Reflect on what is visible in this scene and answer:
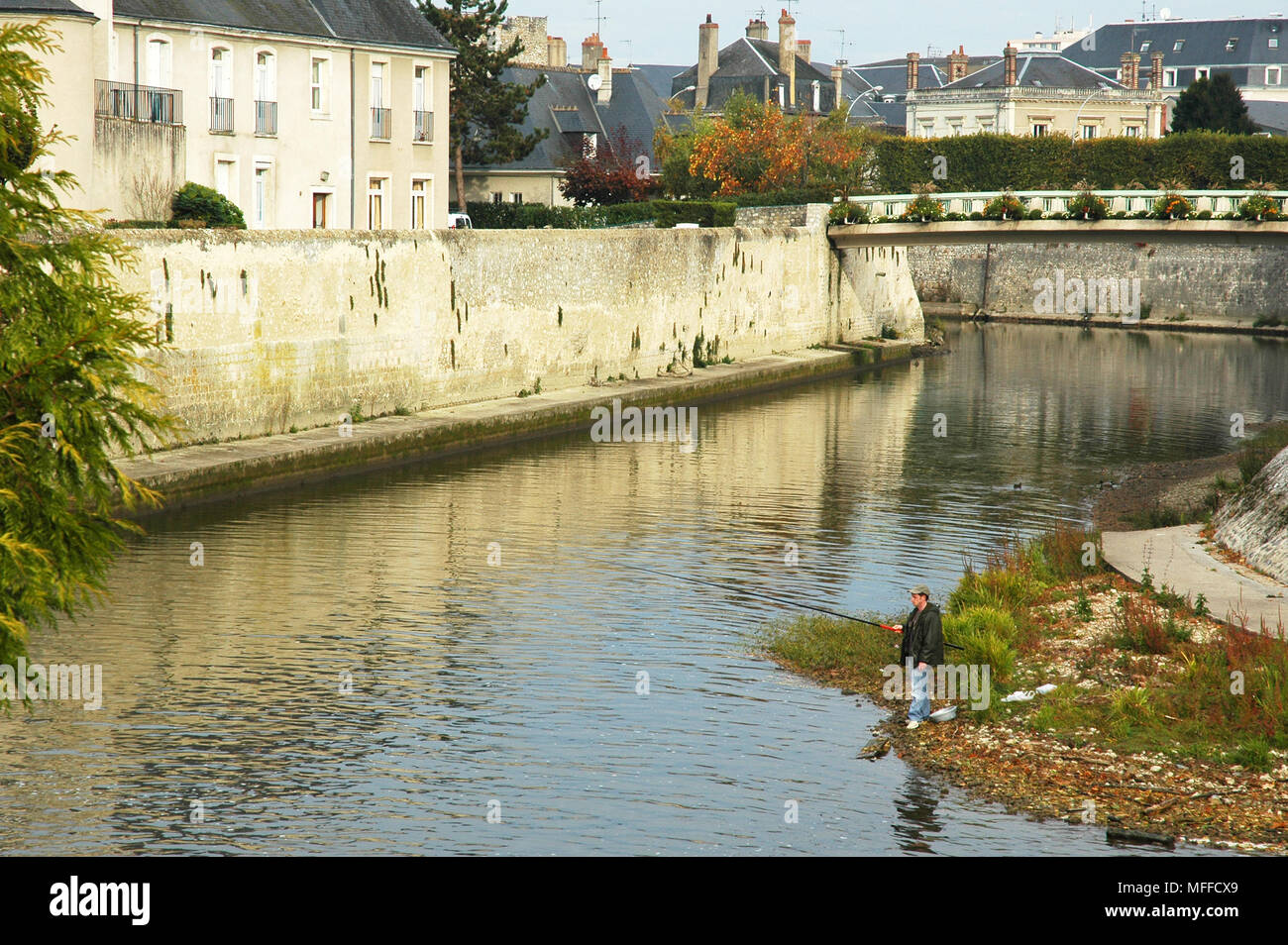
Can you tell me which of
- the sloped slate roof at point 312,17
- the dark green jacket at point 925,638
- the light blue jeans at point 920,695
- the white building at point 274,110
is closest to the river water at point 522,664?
the light blue jeans at point 920,695

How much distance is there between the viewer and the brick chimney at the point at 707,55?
3460 inches

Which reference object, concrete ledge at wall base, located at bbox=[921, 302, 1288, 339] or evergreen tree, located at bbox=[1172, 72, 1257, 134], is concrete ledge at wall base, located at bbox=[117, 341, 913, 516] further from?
evergreen tree, located at bbox=[1172, 72, 1257, 134]

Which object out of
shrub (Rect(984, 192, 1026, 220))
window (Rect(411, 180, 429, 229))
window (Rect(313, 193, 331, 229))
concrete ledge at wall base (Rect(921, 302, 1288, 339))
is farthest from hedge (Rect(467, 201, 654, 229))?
concrete ledge at wall base (Rect(921, 302, 1288, 339))

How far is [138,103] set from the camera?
117ft

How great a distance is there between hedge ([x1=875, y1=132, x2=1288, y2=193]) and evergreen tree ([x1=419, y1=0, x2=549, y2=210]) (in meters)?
14.3

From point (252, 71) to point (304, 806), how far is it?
102 feet

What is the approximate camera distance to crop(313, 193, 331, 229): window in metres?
42.2

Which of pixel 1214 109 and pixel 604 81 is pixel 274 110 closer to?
pixel 604 81

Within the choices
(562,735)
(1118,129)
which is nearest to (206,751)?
(562,735)

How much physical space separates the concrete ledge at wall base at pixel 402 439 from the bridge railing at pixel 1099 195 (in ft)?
27.1

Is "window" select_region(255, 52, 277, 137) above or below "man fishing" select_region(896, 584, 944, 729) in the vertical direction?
above

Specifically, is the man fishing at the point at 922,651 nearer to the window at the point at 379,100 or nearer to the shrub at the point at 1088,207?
the window at the point at 379,100

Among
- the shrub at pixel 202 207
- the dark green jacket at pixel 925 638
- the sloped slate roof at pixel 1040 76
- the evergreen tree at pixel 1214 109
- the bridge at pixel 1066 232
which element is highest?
the sloped slate roof at pixel 1040 76

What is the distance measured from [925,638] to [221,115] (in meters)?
29.8
